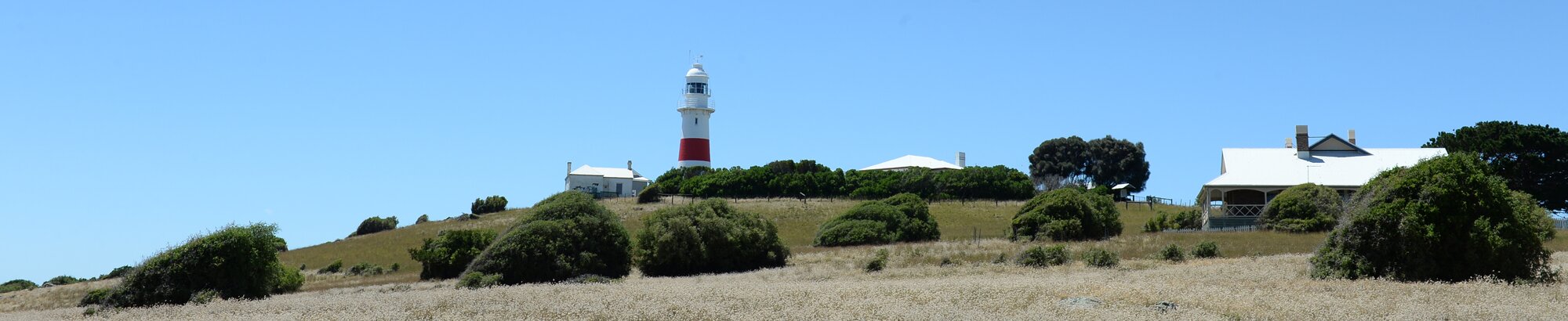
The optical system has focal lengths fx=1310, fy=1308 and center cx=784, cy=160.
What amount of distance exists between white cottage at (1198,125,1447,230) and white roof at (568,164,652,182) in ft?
168

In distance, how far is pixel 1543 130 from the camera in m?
59.6

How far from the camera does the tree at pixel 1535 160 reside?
58500 mm

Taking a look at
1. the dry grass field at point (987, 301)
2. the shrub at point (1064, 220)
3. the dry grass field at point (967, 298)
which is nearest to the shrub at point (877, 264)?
the dry grass field at point (967, 298)

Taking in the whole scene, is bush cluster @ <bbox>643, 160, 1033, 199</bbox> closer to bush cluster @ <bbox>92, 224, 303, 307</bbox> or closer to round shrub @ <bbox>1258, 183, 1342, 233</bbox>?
round shrub @ <bbox>1258, 183, 1342, 233</bbox>

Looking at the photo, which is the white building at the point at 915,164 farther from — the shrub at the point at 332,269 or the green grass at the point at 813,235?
the shrub at the point at 332,269

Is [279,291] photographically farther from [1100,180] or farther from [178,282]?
[1100,180]

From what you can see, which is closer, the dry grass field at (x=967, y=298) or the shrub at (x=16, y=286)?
the dry grass field at (x=967, y=298)

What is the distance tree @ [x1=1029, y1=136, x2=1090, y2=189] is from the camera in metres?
91.6

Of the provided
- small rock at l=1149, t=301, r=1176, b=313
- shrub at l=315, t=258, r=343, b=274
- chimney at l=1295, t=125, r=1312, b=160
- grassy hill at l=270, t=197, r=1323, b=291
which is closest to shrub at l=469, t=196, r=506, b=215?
grassy hill at l=270, t=197, r=1323, b=291

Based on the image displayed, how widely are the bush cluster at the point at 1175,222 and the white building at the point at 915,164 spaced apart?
44453 mm

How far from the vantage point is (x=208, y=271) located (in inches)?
1207

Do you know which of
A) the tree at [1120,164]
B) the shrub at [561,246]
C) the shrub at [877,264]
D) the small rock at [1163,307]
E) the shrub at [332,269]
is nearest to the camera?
the small rock at [1163,307]

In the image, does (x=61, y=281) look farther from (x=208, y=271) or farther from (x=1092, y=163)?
(x=1092, y=163)

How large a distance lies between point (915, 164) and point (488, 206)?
3337 centimetres
